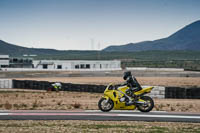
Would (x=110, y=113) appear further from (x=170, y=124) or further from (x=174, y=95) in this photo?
(x=174, y=95)

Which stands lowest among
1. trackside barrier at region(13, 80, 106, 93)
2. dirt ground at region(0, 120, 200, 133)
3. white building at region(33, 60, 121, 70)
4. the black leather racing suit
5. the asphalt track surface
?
dirt ground at region(0, 120, 200, 133)

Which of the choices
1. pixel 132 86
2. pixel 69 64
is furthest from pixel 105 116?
pixel 69 64

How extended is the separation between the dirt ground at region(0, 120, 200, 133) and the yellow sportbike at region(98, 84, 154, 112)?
6.72 feet

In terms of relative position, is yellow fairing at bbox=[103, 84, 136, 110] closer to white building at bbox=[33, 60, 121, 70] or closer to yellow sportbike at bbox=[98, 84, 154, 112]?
yellow sportbike at bbox=[98, 84, 154, 112]

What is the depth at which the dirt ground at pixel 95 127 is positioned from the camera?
9.09 metres

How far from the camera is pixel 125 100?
12609 mm

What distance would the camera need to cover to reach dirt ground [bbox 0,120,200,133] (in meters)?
9.09

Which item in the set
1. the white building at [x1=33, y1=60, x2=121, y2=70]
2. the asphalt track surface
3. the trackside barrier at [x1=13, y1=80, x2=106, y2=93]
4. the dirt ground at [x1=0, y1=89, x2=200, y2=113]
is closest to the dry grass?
the dirt ground at [x1=0, y1=89, x2=200, y2=113]

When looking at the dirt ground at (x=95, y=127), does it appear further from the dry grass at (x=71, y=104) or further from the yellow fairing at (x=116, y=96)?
the dry grass at (x=71, y=104)

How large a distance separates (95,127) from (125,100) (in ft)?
10.7

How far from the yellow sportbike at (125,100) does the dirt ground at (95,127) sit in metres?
2.05

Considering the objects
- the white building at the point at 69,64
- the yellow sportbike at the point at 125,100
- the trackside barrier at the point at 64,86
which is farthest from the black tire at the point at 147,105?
the white building at the point at 69,64

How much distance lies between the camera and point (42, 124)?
33.3 feet

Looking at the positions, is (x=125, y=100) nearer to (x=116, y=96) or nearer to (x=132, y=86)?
(x=116, y=96)
